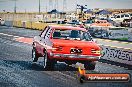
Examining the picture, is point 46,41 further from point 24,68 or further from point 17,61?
point 17,61

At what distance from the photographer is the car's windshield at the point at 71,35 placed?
12.8 meters

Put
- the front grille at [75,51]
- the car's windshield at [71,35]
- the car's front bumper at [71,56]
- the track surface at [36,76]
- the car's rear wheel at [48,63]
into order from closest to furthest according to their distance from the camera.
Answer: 1. the track surface at [36,76]
2. the car's front bumper at [71,56]
3. the front grille at [75,51]
4. the car's rear wheel at [48,63]
5. the car's windshield at [71,35]

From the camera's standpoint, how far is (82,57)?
1212 cm

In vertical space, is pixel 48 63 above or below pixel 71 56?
below

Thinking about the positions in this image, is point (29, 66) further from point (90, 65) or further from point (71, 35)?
point (90, 65)

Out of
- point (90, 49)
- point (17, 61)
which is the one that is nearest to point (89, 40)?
point (90, 49)

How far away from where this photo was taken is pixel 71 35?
13.0 metres

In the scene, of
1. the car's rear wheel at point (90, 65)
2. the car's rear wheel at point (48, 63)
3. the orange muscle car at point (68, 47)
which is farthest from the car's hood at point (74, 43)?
the car's rear wheel at point (90, 65)

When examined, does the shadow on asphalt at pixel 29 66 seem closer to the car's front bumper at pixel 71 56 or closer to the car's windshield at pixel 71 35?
the car's front bumper at pixel 71 56

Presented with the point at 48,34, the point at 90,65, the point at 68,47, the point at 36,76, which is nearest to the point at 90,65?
the point at 90,65

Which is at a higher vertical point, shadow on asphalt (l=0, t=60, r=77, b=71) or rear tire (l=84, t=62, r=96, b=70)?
rear tire (l=84, t=62, r=96, b=70)

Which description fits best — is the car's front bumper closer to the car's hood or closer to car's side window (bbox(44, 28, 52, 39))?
the car's hood

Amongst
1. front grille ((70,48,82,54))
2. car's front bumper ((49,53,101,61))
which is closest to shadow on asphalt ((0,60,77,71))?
car's front bumper ((49,53,101,61))

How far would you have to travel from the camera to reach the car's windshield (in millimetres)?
12844
